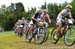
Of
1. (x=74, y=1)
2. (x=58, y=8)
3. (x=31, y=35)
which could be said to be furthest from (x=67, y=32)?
(x=74, y=1)

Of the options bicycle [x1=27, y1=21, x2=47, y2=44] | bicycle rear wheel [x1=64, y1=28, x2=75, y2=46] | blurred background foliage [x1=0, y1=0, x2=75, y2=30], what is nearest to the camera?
bicycle rear wheel [x1=64, y1=28, x2=75, y2=46]

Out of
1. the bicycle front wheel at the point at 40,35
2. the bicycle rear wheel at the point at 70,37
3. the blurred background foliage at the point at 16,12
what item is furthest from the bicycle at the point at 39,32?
the blurred background foliage at the point at 16,12

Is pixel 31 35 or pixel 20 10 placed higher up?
pixel 31 35

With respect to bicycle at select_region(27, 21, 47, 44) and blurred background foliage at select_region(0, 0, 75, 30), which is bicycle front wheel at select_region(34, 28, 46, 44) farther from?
blurred background foliage at select_region(0, 0, 75, 30)

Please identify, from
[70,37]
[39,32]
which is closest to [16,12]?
[39,32]

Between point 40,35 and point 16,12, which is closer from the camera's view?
point 40,35

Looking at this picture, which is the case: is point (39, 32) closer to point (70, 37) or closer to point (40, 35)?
point (40, 35)

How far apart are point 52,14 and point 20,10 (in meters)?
15.9

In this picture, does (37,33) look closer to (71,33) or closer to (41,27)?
(41,27)

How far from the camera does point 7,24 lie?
71188mm

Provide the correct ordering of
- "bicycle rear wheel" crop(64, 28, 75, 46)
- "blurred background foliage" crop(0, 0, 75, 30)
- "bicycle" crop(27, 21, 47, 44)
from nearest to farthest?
"bicycle rear wheel" crop(64, 28, 75, 46), "bicycle" crop(27, 21, 47, 44), "blurred background foliage" crop(0, 0, 75, 30)

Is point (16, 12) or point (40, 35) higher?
point (40, 35)

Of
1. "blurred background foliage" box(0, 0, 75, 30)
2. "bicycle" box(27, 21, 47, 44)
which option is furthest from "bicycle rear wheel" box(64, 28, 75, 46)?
→ "blurred background foliage" box(0, 0, 75, 30)

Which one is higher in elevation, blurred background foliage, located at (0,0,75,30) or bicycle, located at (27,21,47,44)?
bicycle, located at (27,21,47,44)
